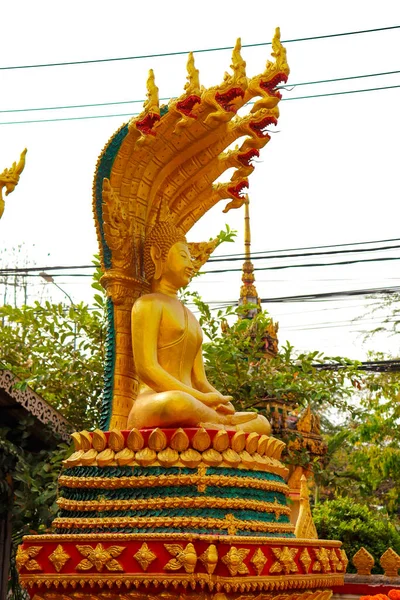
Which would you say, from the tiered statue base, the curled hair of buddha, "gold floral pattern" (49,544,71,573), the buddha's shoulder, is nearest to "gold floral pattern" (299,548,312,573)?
the tiered statue base

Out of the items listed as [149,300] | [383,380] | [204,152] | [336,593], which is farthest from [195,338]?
[383,380]

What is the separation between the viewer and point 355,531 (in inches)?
393

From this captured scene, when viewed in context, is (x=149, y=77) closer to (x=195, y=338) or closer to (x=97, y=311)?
(x=195, y=338)

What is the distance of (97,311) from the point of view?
8617 mm

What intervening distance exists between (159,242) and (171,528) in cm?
197

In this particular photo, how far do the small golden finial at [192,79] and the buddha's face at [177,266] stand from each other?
1.00 metres

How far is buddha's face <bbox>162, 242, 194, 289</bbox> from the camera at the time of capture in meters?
5.74

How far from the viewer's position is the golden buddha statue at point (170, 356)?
5023 mm

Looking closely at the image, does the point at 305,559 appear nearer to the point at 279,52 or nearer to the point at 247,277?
the point at 279,52

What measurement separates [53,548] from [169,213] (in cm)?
245

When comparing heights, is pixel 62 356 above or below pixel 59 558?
above

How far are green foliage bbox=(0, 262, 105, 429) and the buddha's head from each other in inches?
101

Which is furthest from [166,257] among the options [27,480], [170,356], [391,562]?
[391,562]

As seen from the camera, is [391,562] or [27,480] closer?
[27,480]
